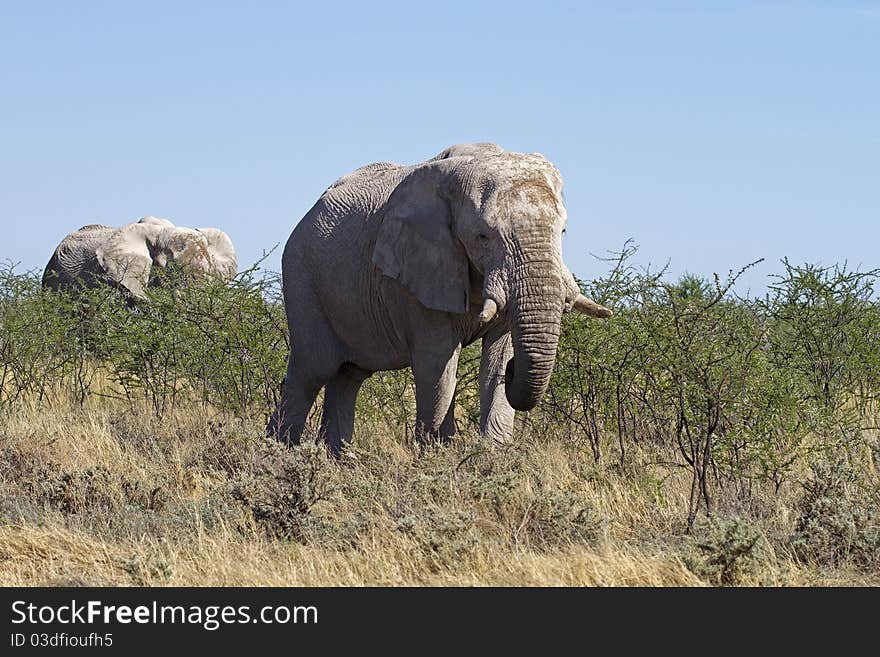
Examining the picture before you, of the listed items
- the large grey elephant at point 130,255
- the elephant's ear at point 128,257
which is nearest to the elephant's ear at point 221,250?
the large grey elephant at point 130,255

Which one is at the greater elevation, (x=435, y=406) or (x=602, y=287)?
(x=602, y=287)

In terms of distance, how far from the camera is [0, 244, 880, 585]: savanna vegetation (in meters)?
6.46

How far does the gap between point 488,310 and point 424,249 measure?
3.18 feet

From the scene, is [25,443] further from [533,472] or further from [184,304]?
[533,472]

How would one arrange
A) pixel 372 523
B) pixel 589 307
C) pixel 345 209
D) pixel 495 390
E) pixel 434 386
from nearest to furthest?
pixel 372 523 → pixel 589 307 → pixel 434 386 → pixel 495 390 → pixel 345 209

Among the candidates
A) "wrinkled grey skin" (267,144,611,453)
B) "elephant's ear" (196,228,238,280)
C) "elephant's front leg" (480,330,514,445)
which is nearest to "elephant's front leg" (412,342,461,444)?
Result: "wrinkled grey skin" (267,144,611,453)

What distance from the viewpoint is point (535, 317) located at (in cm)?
789

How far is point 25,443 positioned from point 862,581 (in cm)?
630

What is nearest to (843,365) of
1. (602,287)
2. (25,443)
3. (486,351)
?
(602,287)

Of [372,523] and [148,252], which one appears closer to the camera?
[372,523]

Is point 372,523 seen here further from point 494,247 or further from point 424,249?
point 424,249

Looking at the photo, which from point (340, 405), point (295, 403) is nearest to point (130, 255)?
point (295, 403)

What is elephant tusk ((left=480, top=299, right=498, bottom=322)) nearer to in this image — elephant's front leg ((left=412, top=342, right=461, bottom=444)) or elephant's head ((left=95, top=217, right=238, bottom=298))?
elephant's front leg ((left=412, top=342, right=461, bottom=444))
